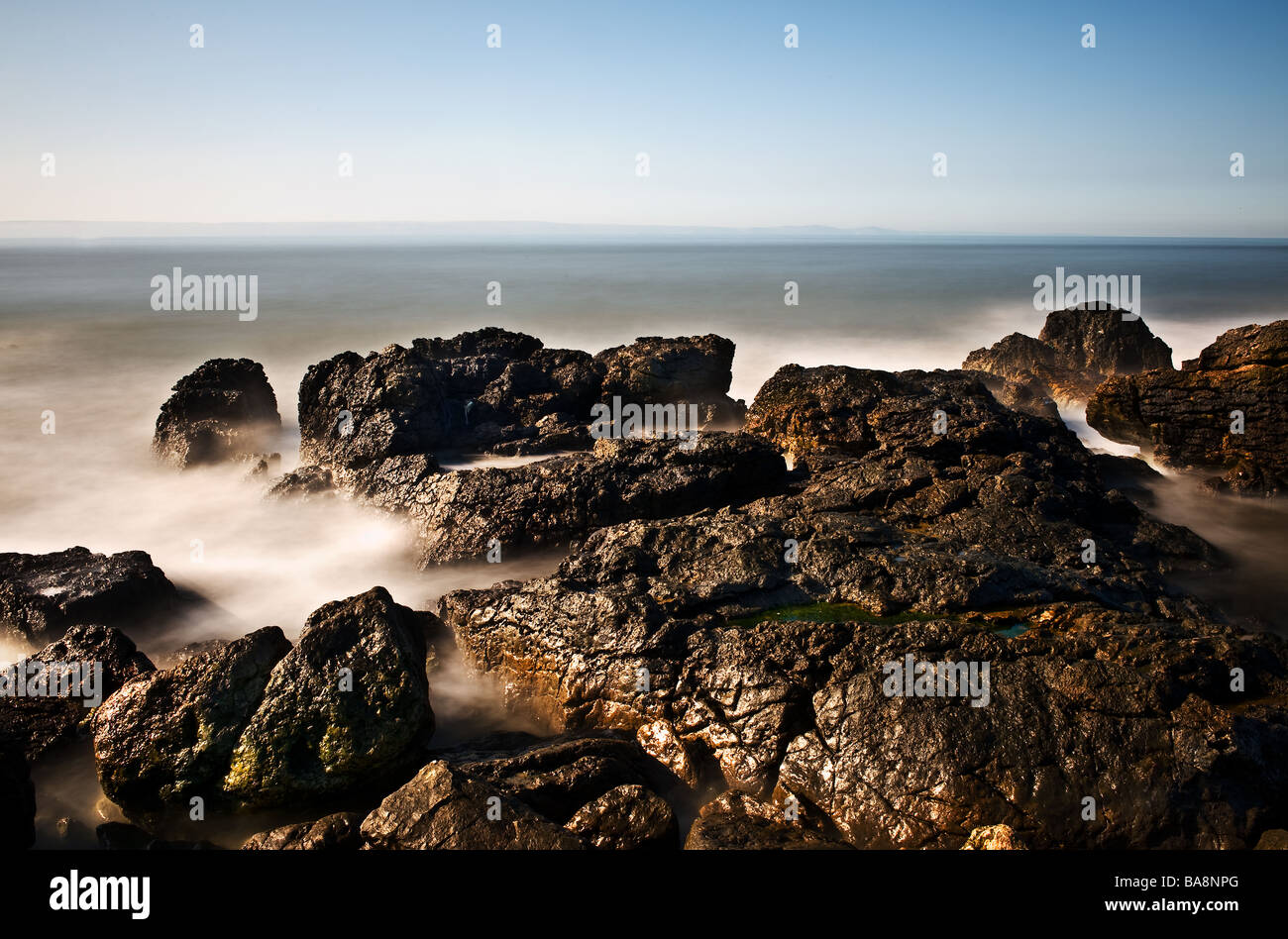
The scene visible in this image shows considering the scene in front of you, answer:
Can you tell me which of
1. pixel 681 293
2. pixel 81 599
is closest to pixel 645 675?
pixel 81 599

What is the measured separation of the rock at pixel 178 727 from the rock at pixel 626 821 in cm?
324

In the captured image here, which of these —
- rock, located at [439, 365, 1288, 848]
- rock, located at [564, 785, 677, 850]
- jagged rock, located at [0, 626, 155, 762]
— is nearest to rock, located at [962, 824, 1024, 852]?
rock, located at [439, 365, 1288, 848]

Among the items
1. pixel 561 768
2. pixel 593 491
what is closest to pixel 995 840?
pixel 561 768

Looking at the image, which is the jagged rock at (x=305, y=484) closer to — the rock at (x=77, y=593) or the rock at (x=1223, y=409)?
the rock at (x=77, y=593)

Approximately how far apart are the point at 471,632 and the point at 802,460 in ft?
19.9

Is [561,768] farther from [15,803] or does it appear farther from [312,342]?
[312,342]

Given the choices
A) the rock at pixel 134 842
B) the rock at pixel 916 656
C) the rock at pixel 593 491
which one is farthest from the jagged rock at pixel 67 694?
the rock at pixel 593 491

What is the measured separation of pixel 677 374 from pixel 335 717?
11459 millimetres

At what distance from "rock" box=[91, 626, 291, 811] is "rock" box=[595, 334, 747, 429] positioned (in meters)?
10.3

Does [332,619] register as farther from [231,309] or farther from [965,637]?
[231,309]

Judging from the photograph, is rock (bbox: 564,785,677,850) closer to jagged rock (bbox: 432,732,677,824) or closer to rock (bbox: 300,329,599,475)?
jagged rock (bbox: 432,732,677,824)

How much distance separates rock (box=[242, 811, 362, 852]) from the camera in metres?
6.14

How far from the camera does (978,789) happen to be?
6.18 metres

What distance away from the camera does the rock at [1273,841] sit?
548cm
